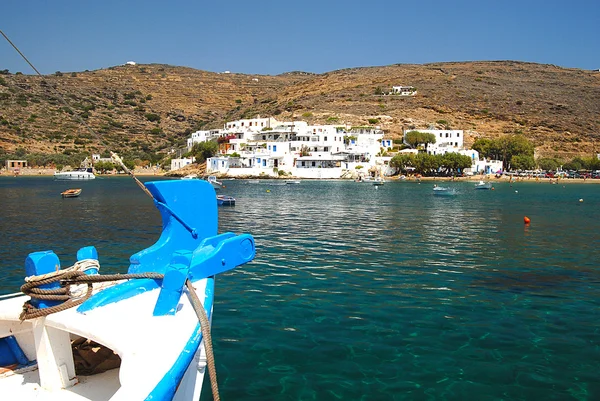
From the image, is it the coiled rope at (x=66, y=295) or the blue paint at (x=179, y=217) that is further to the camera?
the blue paint at (x=179, y=217)

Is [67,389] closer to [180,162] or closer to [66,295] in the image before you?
Result: [66,295]

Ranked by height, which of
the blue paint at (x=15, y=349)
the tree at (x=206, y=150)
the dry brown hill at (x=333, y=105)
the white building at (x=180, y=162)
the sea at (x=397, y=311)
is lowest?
the sea at (x=397, y=311)

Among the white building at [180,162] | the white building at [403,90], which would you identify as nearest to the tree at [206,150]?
the white building at [180,162]

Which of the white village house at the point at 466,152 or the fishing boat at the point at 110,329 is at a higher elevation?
the white village house at the point at 466,152

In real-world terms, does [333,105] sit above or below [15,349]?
above

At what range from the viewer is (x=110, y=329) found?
4152mm

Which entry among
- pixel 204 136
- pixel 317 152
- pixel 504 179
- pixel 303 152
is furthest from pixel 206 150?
pixel 504 179

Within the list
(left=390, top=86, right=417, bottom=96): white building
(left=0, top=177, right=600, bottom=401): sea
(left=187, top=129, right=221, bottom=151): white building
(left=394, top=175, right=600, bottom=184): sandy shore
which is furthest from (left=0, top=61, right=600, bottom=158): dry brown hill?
(left=0, top=177, right=600, bottom=401): sea

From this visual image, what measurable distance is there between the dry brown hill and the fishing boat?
11053 centimetres

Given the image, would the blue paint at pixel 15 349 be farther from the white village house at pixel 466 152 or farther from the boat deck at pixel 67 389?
the white village house at pixel 466 152

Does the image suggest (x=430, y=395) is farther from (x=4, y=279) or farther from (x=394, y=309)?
(x=4, y=279)

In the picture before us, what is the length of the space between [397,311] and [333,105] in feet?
428

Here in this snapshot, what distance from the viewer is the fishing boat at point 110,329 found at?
3.97 m

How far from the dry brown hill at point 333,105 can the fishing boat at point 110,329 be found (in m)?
111
